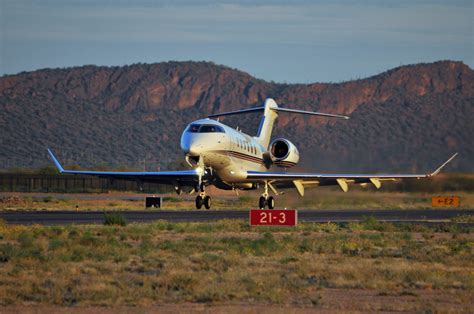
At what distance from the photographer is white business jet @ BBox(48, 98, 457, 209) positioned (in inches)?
1571

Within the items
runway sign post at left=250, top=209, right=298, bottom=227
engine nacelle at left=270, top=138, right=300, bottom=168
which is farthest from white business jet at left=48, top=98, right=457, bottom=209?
runway sign post at left=250, top=209, right=298, bottom=227

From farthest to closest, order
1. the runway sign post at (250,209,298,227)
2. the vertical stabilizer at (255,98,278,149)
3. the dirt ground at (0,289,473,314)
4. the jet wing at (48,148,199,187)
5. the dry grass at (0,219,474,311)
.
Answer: the vertical stabilizer at (255,98,278,149)
the jet wing at (48,148,199,187)
the runway sign post at (250,209,298,227)
the dry grass at (0,219,474,311)
the dirt ground at (0,289,473,314)

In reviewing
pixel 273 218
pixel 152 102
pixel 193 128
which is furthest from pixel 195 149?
pixel 152 102

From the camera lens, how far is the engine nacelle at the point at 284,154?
46219 millimetres

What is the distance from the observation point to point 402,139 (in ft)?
159

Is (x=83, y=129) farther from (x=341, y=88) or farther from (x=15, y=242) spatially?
(x=15, y=242)

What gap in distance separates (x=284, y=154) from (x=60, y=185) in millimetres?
41958

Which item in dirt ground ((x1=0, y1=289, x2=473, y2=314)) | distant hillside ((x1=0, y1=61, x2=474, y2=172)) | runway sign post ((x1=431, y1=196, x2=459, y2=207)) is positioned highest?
distant hillside ((x1=0, y1=61, x2=474, y2=172))

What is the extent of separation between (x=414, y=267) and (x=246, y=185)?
2292cm

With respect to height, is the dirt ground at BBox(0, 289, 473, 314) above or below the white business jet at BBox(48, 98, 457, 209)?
below

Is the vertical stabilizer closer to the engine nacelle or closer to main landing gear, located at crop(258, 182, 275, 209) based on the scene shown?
the engine nacelle

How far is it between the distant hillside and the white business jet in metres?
19.9

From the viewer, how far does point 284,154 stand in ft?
152

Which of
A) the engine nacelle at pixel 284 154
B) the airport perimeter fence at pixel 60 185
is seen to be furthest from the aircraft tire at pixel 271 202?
the airport perimeter fence at pixel 60 185
